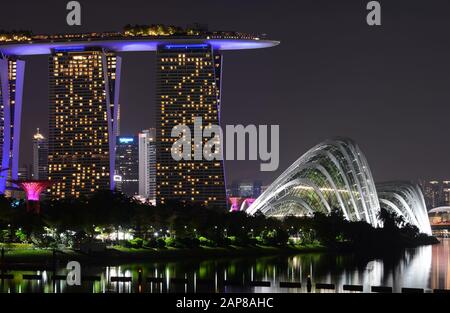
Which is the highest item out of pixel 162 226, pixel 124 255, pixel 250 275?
pixel 162 226

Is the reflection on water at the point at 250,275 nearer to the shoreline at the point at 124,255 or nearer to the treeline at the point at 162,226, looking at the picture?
the shoreline at the point at 124,255

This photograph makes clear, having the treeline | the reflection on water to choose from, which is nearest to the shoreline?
the treeline

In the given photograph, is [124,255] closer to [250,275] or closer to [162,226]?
[250,275]

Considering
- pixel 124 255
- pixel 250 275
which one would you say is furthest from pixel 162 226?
pixel 250 275

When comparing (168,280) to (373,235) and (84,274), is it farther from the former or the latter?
(373,235)

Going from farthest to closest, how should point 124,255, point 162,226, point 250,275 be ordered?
point 162,226, point 124,255, point 250,275

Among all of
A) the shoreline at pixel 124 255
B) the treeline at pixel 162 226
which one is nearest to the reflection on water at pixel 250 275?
the shoreline at pixel 124 255
